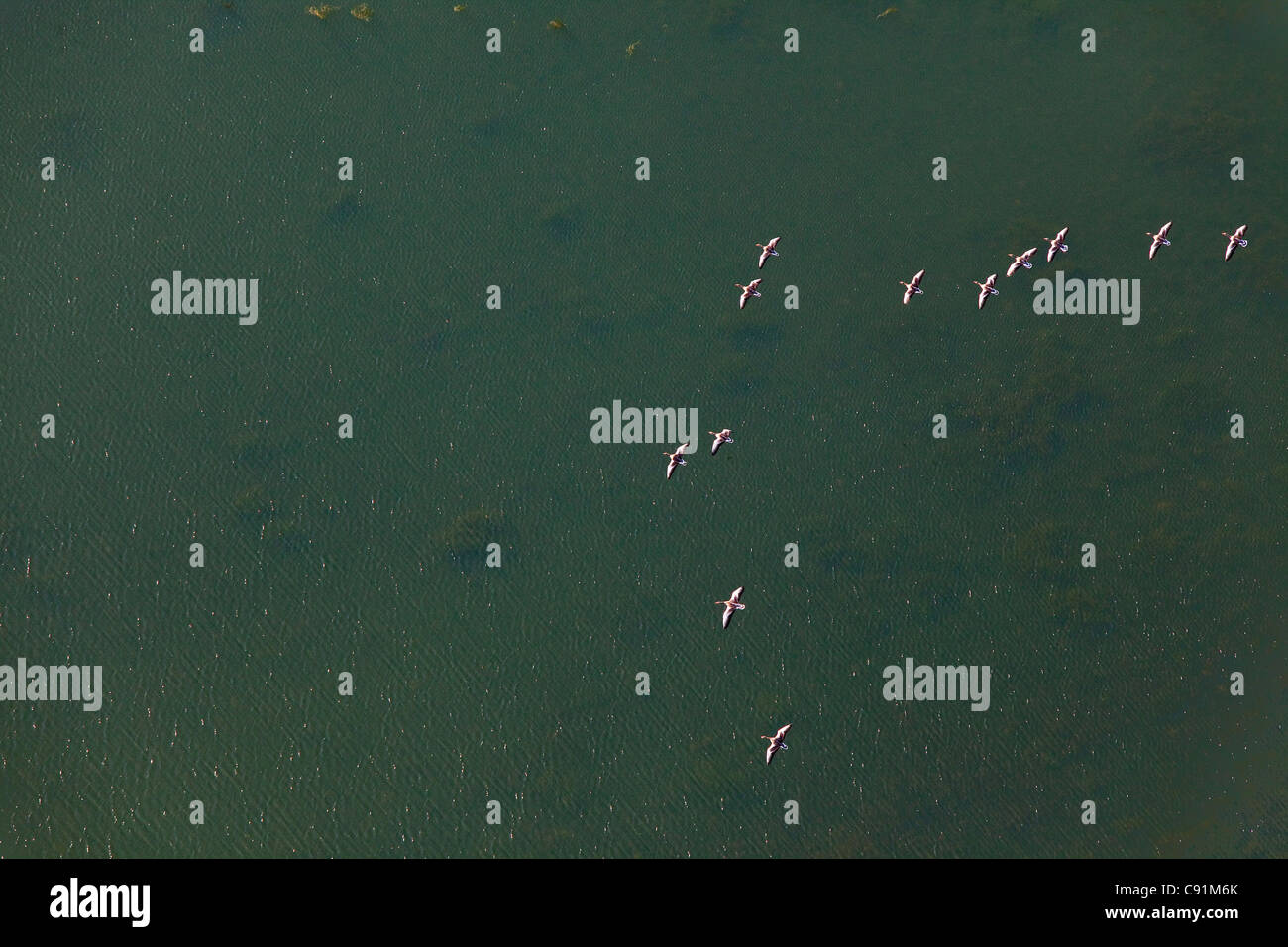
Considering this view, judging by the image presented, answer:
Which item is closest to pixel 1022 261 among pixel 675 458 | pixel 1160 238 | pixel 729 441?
pixel 1160 238

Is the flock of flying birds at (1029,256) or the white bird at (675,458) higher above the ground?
the flock of flying birds at (1029,256)

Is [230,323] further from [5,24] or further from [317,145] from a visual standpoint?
[5,24]

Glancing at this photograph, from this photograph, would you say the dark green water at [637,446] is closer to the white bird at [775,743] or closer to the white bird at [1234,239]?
the white bird at [775,743]

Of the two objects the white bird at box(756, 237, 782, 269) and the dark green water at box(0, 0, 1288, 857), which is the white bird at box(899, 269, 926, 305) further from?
the white bird at box(756, 237, 782, 269)

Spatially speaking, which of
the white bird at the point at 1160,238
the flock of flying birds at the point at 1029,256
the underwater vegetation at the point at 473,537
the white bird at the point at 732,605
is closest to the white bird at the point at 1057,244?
the flock of flying birds at the point at 1029,256

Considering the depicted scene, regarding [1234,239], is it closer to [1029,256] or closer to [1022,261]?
[1029,256]

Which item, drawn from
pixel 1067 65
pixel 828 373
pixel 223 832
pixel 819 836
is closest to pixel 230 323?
pixel 223 832
